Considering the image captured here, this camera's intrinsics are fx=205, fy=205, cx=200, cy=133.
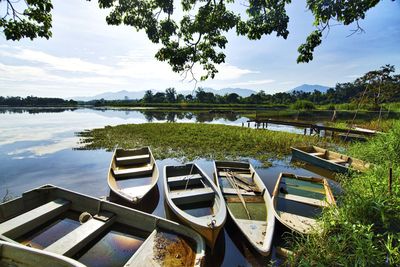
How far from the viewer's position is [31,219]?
4.44m

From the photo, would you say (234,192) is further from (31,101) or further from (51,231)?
(31,101)

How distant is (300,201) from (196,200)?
9.56 ft

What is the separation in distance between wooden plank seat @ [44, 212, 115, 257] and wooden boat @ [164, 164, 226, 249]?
4.78 ft

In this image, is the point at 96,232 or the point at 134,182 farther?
the point at 134,182

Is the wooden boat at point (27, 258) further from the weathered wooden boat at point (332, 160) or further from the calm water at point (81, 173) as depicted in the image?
the weathered wooden boat at point (332, 160)

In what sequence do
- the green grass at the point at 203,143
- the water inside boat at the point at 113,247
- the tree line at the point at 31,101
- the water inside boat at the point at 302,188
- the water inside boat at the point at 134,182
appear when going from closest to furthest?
the water inside boat at the point at 113,247 → the water inside boat at the point at 302,188 → the water inside boat at the point at 134,182 → the green grass at the point at 203,143 → the tree line at the point at 31,101

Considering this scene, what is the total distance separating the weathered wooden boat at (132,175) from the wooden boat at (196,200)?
706mm

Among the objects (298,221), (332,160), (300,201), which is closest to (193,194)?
(298,221)

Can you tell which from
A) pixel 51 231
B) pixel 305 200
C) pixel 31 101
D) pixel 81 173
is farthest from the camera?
pixel 31 101

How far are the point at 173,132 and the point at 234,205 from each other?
41.4 ft

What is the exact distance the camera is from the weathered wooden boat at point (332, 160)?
830 cm

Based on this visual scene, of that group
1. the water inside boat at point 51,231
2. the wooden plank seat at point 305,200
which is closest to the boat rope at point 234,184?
the wooden plank seat at point 305,200

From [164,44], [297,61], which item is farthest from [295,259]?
[164,44]

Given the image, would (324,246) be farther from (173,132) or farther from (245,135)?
(173,132)
